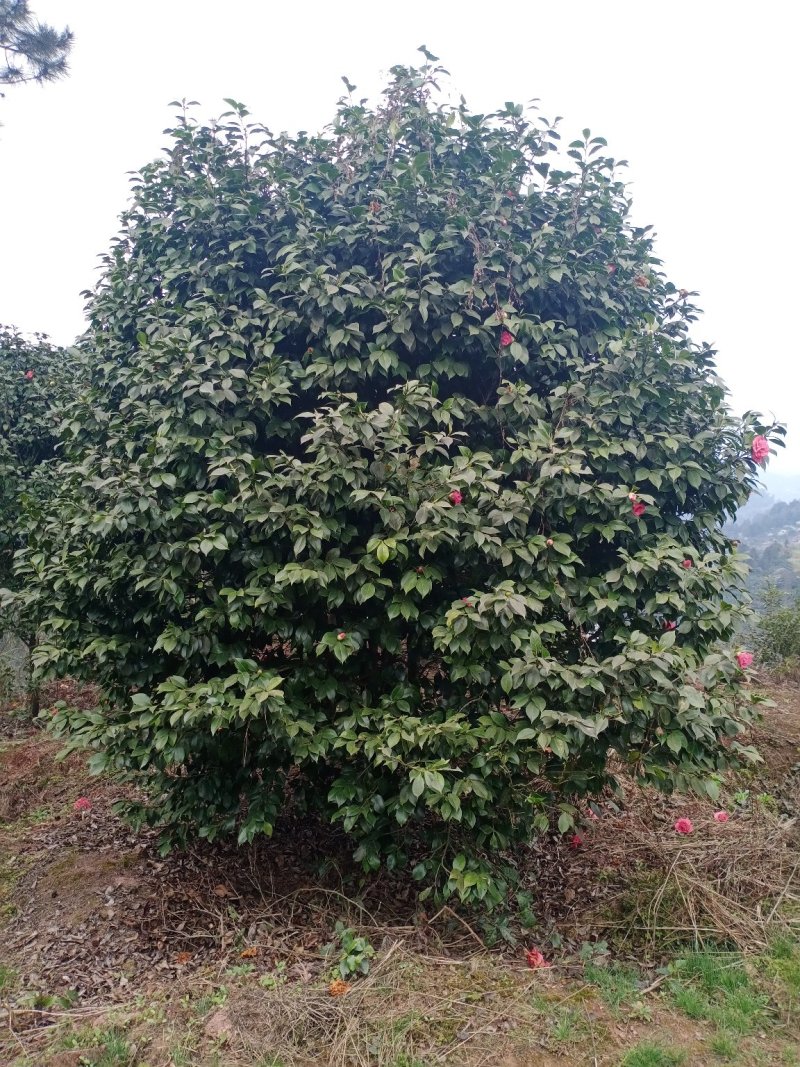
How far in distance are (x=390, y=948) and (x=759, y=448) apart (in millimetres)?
2869

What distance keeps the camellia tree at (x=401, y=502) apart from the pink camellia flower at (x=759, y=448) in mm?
45

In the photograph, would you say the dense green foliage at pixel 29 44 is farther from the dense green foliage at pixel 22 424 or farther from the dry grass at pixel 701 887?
the dry grass at pixel 701 887

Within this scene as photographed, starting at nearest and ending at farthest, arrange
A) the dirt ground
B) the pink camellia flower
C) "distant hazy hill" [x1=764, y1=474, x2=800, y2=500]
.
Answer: the dirt ground → the pink camellia flower → "distant hazy hill" [x1=764, y1=474, x2=800, y2=500]

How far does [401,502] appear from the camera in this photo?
9.44 ft

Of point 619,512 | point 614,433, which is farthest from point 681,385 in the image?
point 619,512

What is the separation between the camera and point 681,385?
3.38 m

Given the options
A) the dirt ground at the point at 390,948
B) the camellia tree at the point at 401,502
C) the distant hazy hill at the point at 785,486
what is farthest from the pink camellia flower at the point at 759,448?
the distant hazy hill at the point at 785,486

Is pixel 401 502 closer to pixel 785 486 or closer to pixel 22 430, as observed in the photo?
pixel 22 430

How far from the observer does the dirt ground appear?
2705 mm

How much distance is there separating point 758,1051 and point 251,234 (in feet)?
13.7

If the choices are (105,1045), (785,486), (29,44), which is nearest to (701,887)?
(105,1045)

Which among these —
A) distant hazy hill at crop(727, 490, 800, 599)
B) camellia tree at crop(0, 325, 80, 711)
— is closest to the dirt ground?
camellia tree at crop(0, 325, 80, 711)

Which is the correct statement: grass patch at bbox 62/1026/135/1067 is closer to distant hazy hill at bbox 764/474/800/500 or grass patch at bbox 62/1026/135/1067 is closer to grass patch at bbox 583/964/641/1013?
grass patch at bbox 583/964/641/1013

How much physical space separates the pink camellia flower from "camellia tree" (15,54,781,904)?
0.05 m
